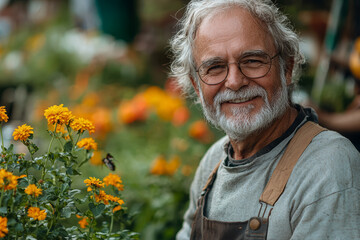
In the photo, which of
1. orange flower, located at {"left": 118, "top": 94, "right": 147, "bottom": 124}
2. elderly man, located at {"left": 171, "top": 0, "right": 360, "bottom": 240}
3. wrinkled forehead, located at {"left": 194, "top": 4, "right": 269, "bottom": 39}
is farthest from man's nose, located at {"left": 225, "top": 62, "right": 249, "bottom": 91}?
orange flower, located at {"left": 118, "top": 94, "right": 147, "bottom": 124}

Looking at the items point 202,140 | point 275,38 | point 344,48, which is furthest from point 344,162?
point 344,48

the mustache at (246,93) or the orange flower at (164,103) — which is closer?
the mustache at (246,93)

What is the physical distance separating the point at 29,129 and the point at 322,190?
3.18 ft

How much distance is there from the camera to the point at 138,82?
20.8ft

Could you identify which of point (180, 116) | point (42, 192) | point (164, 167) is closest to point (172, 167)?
point (164, 167)

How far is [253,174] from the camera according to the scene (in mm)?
1742

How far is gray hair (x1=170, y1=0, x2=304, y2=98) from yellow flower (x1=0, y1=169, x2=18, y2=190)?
1.03 meters

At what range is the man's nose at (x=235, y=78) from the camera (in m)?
1.75

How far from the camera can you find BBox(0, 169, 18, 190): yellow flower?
3.95ft

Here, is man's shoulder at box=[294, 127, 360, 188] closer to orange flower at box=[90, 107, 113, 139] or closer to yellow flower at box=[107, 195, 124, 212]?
yellow flower at box=[107, 195, 124, 212]

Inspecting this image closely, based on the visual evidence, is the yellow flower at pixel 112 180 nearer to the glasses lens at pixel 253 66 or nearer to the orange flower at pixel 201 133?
the glasses lens at pixel 253 66

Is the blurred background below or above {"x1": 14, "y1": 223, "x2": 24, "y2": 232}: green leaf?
above

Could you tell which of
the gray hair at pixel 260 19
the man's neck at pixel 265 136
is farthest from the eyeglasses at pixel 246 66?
the man's neck at pixel 265 136

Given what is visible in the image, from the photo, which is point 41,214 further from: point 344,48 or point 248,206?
point 344,48
